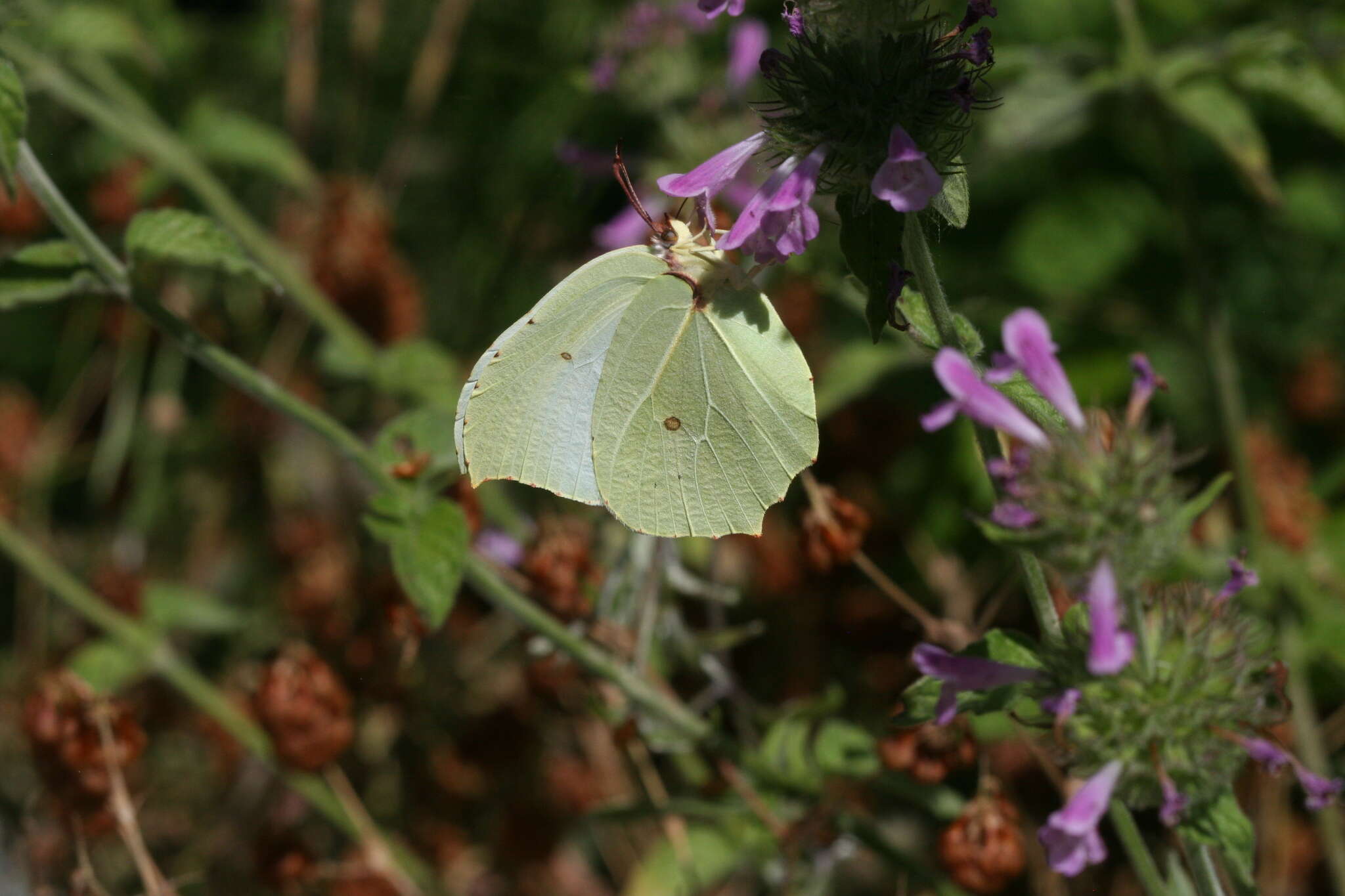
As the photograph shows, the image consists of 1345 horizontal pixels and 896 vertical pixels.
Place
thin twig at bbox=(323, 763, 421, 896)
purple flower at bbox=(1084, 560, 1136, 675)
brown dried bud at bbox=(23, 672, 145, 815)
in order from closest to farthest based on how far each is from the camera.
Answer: purple flower at bbox=(1084, 560, 1136, 675) < brown dried bud at bbox=(23, 672, 145, 815) < thin twig at bbox=(323, 763, 421, 896)

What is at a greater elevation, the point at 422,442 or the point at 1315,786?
the point at 422,442


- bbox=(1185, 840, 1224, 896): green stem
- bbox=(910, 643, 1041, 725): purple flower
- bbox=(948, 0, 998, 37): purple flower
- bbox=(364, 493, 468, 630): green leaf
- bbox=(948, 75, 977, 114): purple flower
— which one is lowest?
bbox=(1185, 840, 1224, 896): green stem

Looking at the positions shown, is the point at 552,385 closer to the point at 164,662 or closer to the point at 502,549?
the point at 502,549

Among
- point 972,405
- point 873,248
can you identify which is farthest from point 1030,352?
point 873,248

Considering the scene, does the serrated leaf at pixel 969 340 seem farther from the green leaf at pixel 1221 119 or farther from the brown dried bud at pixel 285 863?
the brown dried bud at pixel 285 863

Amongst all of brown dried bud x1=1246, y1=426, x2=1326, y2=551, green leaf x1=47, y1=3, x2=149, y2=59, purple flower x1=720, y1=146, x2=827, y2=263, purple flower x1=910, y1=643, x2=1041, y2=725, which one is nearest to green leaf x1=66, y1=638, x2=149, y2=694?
green leaf x1=47, y1=3, x2=149, y2=59

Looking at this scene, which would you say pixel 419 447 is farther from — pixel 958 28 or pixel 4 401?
pixel 4 401

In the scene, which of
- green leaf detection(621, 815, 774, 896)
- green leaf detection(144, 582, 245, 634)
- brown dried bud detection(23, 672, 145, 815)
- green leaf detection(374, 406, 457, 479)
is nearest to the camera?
green leaf detection(374, 406, 457, 479)

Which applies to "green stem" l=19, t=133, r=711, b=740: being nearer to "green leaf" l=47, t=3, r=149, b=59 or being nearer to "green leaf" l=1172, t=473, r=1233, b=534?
"green leaf" l=47, t=3, r=149, b=59
